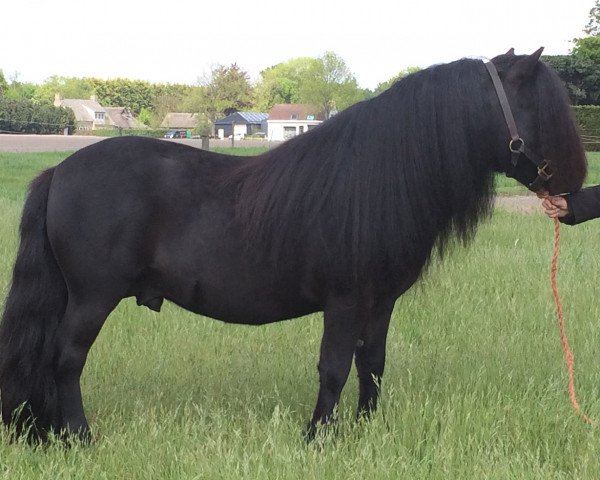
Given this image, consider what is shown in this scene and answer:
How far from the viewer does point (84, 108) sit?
4409 inches

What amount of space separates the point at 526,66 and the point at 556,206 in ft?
2.59

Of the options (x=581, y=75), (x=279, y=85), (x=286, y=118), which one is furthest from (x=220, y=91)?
(x=279, y=85)

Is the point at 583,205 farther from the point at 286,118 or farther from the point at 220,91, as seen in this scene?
the point at 286,118

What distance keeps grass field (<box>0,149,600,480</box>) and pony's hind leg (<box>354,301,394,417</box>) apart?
0.31ft

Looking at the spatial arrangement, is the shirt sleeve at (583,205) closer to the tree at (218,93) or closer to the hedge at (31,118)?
the tree at (218,93)

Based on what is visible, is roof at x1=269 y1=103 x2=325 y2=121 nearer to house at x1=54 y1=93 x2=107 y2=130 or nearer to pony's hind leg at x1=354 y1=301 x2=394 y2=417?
house at x1=54 y1=93 x2=107 y2=130

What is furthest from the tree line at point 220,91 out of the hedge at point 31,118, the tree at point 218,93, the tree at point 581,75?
the tree at point 581,75

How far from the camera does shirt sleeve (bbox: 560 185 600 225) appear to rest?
3.38 metres

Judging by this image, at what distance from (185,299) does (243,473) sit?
92cm

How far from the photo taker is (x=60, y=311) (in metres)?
3.49

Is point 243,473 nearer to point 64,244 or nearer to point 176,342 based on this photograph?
point 64,244

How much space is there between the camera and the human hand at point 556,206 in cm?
335

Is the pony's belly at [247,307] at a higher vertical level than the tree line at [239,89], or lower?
lower

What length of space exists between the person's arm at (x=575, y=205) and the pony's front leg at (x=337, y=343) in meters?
1.16
